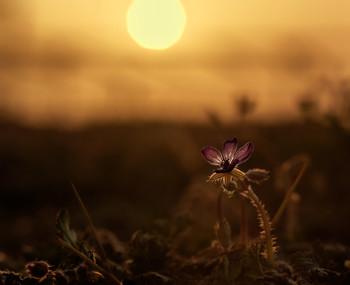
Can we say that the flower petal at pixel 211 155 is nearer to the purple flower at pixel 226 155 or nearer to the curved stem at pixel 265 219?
the purple flower at pixel 226 155

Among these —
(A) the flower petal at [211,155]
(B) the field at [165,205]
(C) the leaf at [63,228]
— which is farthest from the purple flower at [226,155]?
(C) the leaf at [63,228]

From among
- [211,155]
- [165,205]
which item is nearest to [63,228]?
[211,155]

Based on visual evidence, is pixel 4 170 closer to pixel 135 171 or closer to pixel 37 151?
pixel 37 151

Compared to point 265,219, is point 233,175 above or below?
above

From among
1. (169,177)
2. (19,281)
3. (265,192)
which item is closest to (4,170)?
(169,177)

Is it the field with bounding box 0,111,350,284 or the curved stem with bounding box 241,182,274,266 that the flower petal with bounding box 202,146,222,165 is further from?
the field with bounding box 0,111,350,284

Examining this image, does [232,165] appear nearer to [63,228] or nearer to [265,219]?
[265,219]

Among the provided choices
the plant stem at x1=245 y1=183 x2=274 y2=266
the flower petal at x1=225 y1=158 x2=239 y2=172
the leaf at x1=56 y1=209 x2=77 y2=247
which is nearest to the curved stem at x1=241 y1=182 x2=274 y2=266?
the plant stem at x1=245 y1=183 x2=274 y2=266
